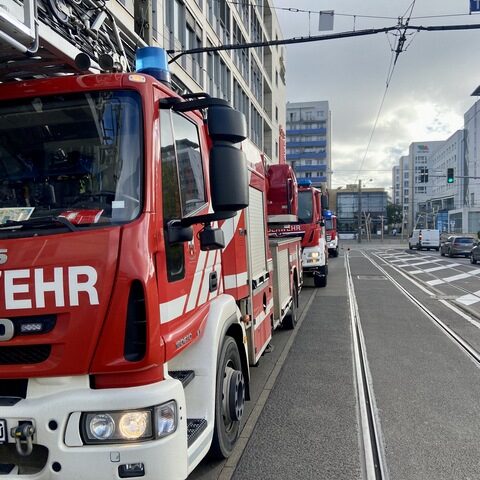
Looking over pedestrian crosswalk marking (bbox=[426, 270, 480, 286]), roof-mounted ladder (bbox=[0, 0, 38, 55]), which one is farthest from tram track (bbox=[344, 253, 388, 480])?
pedestrian crosswalk marking (bbox=[426, 270, 480, 286])

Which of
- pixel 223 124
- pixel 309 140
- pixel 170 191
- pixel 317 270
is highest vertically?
pixel 309 140

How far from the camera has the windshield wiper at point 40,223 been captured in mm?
2532

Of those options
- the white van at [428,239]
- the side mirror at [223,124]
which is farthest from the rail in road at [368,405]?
the white van at [428,239]

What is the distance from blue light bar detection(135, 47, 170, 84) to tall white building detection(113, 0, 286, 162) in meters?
0.89

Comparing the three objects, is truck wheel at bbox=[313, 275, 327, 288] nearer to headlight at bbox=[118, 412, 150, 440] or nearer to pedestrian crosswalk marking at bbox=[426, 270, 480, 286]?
pedestrian crosswalk marking at bbox=[426, 270, 480, 286]

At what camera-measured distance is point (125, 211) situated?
103 inches

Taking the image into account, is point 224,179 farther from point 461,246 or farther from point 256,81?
point 256,81

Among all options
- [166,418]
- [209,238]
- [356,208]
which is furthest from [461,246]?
[356,208]

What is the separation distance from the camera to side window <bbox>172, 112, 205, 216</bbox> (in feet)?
10.4

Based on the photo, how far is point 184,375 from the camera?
3.14m

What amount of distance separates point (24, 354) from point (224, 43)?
27.6 m

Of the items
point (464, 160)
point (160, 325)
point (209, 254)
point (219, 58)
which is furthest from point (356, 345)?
point (464, 160)

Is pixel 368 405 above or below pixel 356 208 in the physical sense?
below

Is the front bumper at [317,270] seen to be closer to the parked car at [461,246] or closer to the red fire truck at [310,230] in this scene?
the red fire truck at [310,230]
